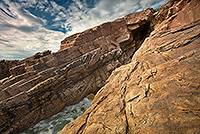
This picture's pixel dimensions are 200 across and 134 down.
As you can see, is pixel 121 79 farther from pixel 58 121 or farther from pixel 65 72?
pixel 58 121

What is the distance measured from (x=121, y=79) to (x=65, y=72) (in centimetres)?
849

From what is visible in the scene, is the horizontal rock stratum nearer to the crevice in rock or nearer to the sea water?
the crevice in rock

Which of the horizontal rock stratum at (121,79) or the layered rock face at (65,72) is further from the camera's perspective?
the layered rock face at (65,72)

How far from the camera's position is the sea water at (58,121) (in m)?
8.37

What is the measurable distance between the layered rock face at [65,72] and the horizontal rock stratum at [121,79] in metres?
Result: 0.08

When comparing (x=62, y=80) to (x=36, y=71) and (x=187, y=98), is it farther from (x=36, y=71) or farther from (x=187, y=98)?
(x=187, y=98)

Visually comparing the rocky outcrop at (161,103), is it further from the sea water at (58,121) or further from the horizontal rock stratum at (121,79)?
the sea water at (58,121)

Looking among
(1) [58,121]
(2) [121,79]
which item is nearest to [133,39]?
(2) [121,79]

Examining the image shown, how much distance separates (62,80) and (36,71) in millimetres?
A: 3283

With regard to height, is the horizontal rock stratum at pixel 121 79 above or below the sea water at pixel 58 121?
above

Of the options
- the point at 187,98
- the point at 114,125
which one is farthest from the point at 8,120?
the point at 187,98

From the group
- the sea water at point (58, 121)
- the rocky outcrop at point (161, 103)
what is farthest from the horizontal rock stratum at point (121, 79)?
the sea water at point (58, 121)

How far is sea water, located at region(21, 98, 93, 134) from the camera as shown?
27.5ft

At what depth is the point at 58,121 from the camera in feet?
30.3
